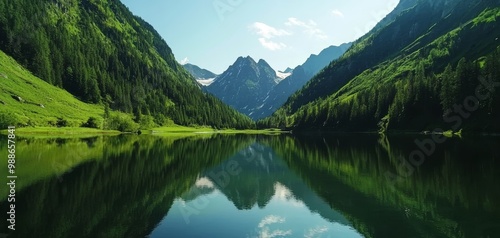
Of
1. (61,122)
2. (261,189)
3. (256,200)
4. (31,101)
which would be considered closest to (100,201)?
(256,200)

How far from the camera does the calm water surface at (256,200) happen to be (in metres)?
23.3

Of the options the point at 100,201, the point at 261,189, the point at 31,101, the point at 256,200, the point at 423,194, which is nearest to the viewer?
the point at 100,201

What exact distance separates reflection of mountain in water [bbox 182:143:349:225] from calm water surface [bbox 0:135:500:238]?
116 millimetres

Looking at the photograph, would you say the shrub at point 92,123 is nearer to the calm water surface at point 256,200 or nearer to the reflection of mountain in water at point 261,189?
the calm water surface at point 256,200

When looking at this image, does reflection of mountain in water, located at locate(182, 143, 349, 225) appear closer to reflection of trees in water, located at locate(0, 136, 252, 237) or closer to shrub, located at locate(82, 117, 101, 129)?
reflection of trees in water, located at locate(0, 136, 252, 237)

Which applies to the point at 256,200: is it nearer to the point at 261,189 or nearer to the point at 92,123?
the point at 261,189

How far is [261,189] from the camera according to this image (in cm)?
4012

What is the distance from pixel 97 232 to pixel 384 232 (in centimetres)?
1818

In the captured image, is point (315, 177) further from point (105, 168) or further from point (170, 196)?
point (105, 168)

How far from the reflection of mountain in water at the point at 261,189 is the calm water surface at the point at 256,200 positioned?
12 centimetres

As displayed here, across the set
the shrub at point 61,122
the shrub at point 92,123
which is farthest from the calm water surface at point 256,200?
the shrub at point 92,123

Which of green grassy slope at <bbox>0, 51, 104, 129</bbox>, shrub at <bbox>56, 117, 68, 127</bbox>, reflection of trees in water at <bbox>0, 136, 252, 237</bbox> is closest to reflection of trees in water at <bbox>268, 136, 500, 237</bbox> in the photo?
reflection of trees in water at <bbox>0, 136, 252, 237</bbox>

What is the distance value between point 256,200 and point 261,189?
19.5 feet

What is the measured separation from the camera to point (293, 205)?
32.5m
